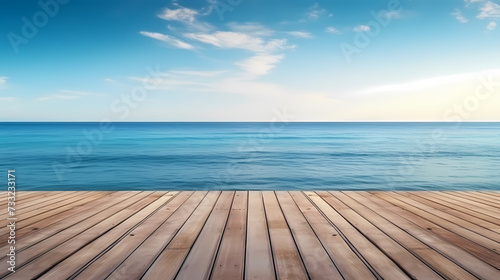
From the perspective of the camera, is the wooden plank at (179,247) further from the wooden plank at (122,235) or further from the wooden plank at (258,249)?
the wooden plank at (258,249)

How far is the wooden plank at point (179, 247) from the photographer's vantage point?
4.70ft

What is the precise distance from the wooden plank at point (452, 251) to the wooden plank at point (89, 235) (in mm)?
2219

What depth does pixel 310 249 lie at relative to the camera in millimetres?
1745

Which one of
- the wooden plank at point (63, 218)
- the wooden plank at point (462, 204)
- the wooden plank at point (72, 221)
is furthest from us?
the wooden plank at point (462, 204)

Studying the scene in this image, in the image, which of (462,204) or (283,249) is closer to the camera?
(283,249)

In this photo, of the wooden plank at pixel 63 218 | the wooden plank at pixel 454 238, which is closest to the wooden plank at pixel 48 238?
the wooden plank at pixel 63 218

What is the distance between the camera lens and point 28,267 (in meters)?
1.50

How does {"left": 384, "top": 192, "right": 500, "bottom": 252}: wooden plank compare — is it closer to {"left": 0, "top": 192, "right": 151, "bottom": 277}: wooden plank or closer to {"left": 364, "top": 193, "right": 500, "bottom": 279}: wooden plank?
{"left": 364, "top": 193, "right": 500, "bottom": 279}: wooden plank

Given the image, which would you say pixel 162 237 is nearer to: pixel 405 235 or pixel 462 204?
pixel 405 235

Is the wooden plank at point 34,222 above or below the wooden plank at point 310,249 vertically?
below

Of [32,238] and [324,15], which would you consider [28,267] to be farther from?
[324,15]

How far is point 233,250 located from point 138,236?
74 cm

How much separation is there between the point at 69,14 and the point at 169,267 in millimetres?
19989

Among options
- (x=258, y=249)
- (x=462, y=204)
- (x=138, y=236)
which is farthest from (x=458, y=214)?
(x=138, y=236)
